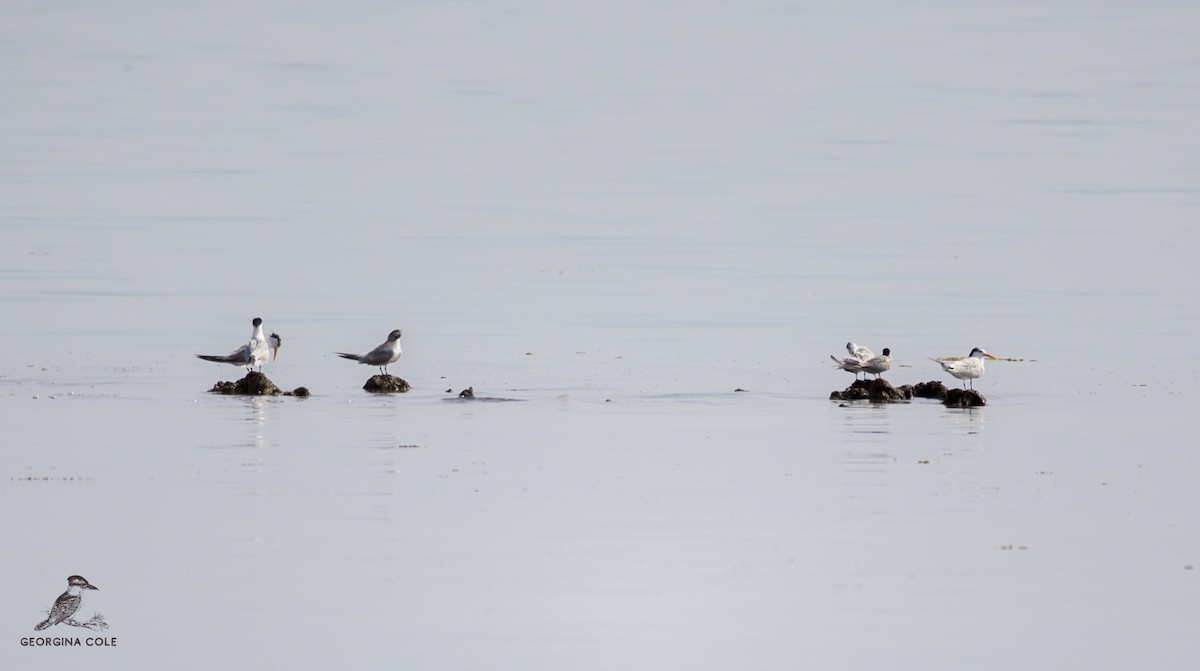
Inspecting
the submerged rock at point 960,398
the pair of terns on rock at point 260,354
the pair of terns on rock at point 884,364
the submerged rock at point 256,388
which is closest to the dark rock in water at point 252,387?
the submerged rock at point 256,388

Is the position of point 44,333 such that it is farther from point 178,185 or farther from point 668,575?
point 178,185

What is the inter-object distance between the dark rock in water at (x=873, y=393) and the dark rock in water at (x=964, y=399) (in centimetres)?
56

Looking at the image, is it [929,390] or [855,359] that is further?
[855,359]

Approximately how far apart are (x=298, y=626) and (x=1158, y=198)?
1667 inches

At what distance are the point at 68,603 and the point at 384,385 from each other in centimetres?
1091

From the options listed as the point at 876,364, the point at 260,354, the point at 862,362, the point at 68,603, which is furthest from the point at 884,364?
the point at 68,603

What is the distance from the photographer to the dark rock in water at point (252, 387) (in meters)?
21.3

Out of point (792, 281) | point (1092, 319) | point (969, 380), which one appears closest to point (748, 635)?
point (969, 380)

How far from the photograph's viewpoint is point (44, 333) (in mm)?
27188

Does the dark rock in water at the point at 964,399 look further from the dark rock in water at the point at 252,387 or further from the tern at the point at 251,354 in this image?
the tern at the point at 251,354

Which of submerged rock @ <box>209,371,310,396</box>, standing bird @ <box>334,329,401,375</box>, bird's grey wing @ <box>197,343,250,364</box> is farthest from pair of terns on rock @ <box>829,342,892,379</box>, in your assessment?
bird's grey wing @ <box>197,343,250,364</box>

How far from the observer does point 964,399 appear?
20922 mm

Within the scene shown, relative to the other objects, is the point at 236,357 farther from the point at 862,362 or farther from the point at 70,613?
the point at 70,613

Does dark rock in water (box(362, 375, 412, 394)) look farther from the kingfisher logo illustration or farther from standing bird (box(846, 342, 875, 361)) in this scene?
the kingfisher logo illustration
